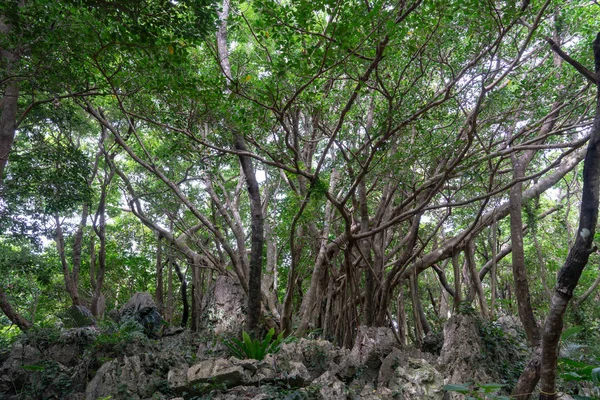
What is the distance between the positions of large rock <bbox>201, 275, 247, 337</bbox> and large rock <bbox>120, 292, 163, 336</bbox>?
6.77 ft

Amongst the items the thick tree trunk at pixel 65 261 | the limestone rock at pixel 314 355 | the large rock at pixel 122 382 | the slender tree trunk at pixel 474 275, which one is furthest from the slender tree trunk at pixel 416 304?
the thick tree trunk at pixel 65 261

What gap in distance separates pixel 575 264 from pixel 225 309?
21.2 ft

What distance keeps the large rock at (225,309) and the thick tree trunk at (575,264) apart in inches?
220

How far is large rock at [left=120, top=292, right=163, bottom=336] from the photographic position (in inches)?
372

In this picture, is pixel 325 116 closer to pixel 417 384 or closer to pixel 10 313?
pixel 417 384

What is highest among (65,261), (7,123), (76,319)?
(7,123)

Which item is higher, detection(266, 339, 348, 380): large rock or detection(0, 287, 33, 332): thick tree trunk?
detection(0, 287, 33, 332): thick tree trunk

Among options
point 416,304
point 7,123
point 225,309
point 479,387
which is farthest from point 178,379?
point 416,304

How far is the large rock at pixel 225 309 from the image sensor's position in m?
7.58

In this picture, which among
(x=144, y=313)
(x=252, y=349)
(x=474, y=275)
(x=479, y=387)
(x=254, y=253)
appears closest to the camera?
(x=479, y=387)

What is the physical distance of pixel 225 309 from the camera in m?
7.78

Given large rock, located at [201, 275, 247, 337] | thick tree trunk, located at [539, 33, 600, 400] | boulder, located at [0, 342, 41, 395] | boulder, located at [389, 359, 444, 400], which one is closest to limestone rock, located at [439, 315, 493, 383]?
boulder, located at [389, 359, 444, 400]

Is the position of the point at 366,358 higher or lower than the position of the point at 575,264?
lower

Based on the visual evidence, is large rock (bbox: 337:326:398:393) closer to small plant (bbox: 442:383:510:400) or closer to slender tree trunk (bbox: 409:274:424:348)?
small plant (bbox: 442:383:510:400)
